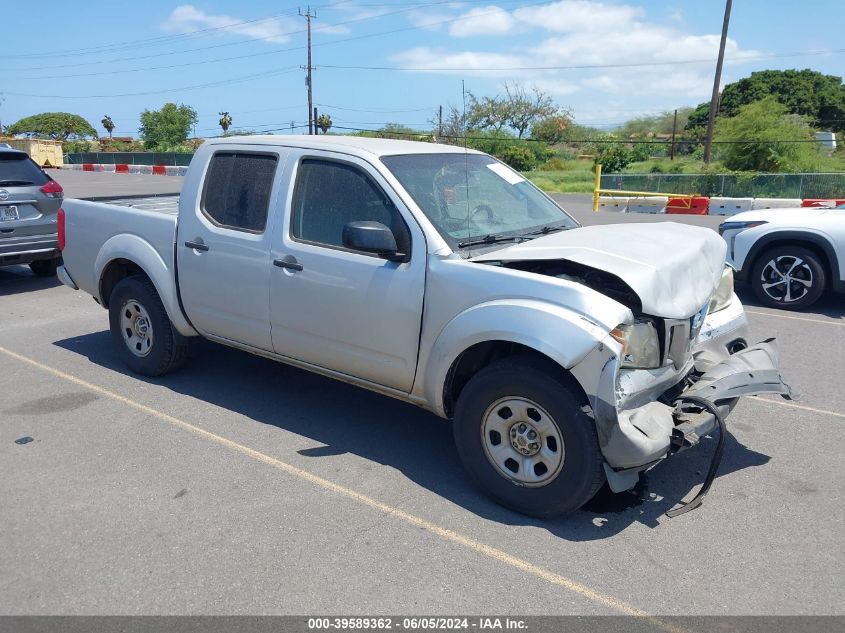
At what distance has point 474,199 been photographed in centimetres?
494

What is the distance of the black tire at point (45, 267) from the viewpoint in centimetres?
1067

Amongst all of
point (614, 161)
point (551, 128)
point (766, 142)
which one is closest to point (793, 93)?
point (551, 128)

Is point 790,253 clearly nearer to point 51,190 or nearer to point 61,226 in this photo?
point 61,226

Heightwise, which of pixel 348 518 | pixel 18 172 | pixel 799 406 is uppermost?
pixel 18 172

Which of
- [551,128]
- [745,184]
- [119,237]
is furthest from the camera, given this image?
[551,128]

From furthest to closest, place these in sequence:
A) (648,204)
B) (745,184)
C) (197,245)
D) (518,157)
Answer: (518,157)
(745,184)
(648,204)
(197,245)

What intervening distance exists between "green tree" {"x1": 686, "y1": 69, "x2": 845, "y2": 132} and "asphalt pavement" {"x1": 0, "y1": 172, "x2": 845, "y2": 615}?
7172cm

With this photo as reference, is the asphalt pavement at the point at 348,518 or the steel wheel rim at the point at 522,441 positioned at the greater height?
the steel wheel rim at the point at 522,441

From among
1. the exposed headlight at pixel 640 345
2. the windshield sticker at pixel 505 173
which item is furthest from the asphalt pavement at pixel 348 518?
the windshield sticker at pixel 505 173

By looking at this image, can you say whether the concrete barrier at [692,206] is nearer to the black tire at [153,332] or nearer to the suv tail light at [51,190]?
the suv tail light at [51,190]

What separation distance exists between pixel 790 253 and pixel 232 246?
21.5ft

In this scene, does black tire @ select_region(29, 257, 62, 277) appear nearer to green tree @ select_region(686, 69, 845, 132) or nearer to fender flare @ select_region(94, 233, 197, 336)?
fender flare @ select_region(94, 233, 197, 336)

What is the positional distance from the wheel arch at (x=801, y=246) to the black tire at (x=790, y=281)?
1.6 inches

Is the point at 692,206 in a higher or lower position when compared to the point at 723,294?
lower
